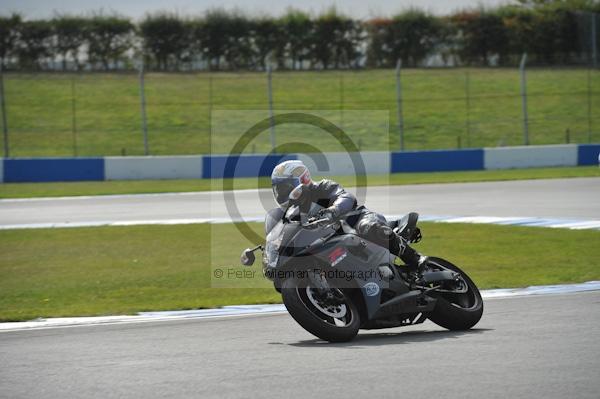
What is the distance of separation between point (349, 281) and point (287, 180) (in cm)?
90

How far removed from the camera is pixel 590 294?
9875 millimetres

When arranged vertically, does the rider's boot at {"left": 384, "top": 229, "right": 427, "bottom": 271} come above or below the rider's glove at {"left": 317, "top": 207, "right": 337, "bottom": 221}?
below

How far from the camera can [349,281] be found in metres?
7.75

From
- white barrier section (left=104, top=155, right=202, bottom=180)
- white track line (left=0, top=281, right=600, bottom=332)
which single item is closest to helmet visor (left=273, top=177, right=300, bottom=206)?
white track line (left=0, top=281, right=600, bottom=332)

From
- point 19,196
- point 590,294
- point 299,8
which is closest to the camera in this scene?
point 590,294

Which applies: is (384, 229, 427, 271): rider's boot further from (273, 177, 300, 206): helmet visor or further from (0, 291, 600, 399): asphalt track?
(273, 177, 300, 206): helmet visor

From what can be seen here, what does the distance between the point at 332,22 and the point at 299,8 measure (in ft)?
10.5

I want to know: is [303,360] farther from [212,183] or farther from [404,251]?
[212,183]

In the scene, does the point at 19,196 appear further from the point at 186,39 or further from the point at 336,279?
the point at 186,39

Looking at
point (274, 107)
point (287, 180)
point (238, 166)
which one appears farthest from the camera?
point (274, 107)

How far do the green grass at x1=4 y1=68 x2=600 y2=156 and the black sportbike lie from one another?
22.9 meters

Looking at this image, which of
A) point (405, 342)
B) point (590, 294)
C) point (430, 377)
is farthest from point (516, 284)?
point (430, 377)

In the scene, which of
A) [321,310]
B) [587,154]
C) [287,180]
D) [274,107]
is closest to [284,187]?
[287,180]

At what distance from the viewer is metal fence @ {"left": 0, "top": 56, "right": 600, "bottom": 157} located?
1331 inches
